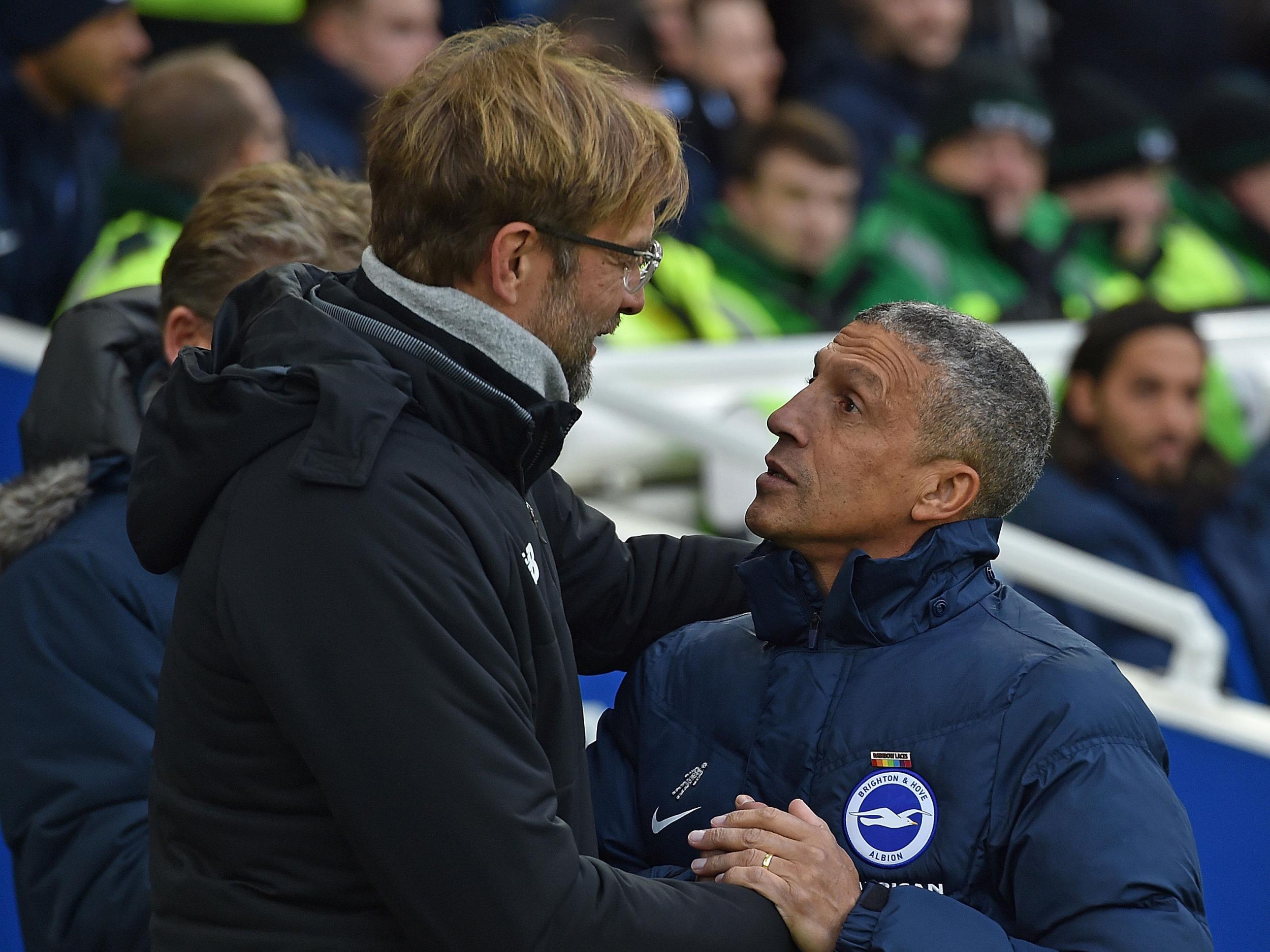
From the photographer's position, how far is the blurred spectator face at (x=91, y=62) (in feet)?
13.4

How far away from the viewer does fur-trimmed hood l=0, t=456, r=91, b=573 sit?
187 cm

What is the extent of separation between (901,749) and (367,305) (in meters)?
0.71

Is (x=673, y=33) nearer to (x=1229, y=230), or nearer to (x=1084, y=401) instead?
(x=1084, y=401)

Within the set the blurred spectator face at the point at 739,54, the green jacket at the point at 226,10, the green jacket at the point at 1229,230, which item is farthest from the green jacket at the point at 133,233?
the green jacket at the point at 1229,230

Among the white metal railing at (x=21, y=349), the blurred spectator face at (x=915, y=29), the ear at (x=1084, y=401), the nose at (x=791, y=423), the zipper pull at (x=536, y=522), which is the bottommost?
the white metal railing at (x=21, y=349)

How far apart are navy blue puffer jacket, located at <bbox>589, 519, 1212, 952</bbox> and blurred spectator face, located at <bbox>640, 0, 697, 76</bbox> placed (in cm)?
348

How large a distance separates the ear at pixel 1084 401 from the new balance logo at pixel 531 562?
283 centimetres

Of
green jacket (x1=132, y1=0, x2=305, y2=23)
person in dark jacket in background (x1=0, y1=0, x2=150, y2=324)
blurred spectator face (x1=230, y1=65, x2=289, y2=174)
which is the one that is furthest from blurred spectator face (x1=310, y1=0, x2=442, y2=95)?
blurred spectator face (x1=230, y1=65, x2=289, y2=174)

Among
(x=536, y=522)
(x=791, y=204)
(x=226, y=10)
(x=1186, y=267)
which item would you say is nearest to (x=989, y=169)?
(x=791, y=204)

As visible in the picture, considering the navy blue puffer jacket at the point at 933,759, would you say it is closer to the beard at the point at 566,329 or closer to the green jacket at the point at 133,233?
the beard at the point at 566,329

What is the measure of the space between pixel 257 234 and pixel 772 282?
2.96 m

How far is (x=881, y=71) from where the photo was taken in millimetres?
6078

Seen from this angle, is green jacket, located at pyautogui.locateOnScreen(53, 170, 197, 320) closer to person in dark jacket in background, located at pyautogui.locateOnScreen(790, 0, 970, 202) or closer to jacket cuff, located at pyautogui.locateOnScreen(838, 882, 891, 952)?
jacket cuff, located at pyautogui.locateOnScreen(838, 882, 891, 952)

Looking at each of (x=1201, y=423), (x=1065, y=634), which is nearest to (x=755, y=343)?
(x=1201, y=423)
